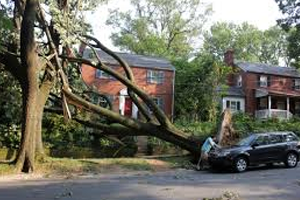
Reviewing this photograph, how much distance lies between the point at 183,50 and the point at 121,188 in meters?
60.2

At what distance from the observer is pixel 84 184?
674 inches

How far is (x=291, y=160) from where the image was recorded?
2345 centimetres

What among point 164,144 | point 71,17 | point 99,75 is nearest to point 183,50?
point 99,75

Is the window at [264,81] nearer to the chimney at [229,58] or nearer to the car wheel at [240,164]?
the chimney at [229,58]

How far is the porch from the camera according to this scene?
56.3 m

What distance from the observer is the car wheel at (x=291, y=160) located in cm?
2331

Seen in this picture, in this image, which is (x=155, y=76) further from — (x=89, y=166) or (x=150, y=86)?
(x=89, y=166)

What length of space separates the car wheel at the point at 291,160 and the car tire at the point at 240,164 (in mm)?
2093

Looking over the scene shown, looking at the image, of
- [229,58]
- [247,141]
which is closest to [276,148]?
[247,141]

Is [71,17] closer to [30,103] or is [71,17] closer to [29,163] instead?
[30,103]

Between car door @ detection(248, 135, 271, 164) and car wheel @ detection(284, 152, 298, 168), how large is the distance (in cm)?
92

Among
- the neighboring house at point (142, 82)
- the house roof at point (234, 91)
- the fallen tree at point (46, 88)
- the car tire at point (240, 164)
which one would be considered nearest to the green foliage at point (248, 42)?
the house roof at point (234, 91)

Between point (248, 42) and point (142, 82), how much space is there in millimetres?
35291

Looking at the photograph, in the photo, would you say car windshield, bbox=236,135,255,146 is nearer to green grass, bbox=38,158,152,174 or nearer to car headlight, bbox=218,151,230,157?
car headlight, bbox=218,151,230,157
